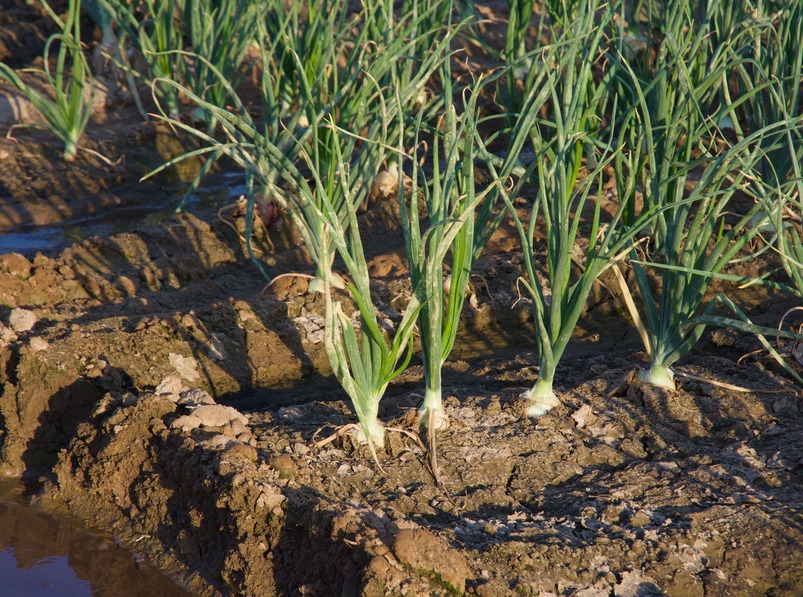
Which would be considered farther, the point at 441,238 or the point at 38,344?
the point at 38,344

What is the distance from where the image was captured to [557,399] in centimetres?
250

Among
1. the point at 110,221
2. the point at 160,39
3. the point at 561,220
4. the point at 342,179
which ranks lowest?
the point at 110,221

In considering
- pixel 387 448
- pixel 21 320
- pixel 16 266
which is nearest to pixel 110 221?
pixel 16 266

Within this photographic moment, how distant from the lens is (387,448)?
232cm

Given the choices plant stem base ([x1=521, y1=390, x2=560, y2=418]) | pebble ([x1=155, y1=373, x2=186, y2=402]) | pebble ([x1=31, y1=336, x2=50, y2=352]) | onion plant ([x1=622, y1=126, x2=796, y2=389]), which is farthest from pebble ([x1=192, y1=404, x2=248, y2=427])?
onion plant ([x1=622, y1=126, x2=796, y2=389])

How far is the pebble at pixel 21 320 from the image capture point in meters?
2.89

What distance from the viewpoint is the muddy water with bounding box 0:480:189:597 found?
6.82 ft

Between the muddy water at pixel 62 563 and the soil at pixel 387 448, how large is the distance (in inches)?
2.2

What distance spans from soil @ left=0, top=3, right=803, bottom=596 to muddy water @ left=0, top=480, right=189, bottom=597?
6cm

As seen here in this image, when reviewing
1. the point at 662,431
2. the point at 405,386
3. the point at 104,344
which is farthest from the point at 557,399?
the point at 104,344

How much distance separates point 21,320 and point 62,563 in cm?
106

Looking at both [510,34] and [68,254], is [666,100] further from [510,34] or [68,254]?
[68,254]

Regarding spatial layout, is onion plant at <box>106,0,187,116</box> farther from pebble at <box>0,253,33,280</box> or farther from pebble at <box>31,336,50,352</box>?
pebble at <box>31,336,50,352</box>

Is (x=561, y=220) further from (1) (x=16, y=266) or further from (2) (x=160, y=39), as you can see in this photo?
(2) (x=160, y=39)
